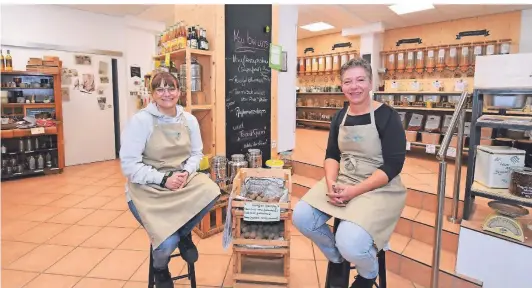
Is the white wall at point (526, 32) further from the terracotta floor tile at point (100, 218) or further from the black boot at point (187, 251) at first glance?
the terracotta floor tile at point (100, 218)

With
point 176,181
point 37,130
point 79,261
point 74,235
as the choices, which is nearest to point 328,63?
point 37,130

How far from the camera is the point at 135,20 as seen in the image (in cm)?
623

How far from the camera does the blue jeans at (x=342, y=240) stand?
58.9 inches

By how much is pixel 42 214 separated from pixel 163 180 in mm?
2581

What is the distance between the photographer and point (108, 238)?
2.94m

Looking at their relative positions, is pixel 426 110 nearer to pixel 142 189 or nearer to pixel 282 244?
pixel 282 244

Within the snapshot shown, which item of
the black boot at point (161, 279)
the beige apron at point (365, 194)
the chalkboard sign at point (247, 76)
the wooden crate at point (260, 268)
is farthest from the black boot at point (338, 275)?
the chalkboard sign at point (247, 76)

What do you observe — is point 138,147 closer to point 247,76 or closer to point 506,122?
point 247,76

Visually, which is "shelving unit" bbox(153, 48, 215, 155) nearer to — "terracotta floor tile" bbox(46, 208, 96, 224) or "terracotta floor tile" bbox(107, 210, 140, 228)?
"terracotta floor tile" bbox(107, 210, 140, 228)

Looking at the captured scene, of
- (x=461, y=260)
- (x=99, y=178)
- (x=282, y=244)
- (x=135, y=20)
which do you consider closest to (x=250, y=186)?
(x=282, y=244)

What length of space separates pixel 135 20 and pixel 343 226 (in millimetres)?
6065

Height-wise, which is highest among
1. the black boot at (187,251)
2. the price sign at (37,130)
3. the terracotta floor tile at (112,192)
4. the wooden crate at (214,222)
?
the price sign at (37,130)

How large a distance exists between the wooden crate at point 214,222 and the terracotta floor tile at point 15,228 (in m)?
1.64

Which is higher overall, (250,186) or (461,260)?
(250,186)
